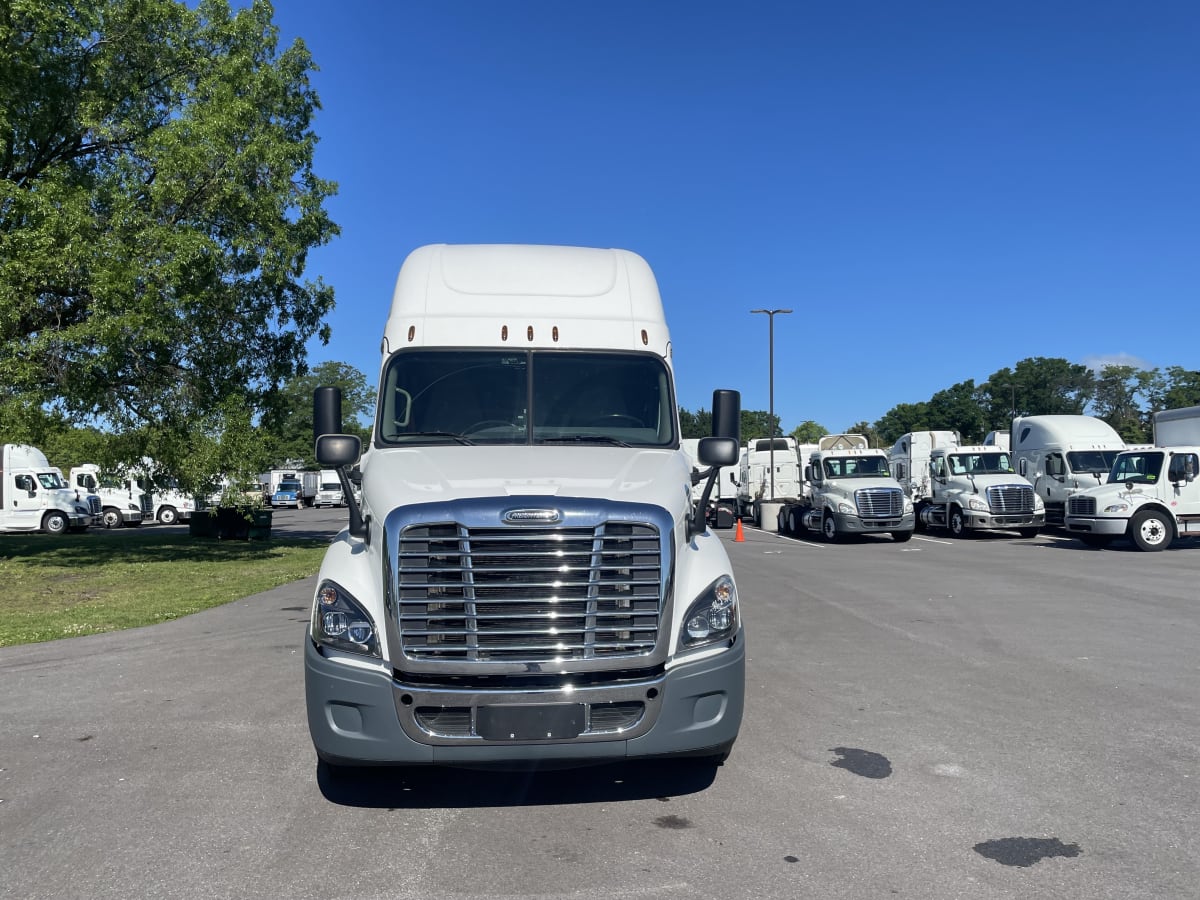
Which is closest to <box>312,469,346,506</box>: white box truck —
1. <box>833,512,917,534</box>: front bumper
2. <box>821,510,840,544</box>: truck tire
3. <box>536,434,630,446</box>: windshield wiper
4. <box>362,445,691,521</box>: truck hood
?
<box>821,510,840,544</box>: truck tire

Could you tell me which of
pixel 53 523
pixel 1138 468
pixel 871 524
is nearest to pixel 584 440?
pixel 1138 468

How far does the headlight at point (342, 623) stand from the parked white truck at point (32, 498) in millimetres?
34476

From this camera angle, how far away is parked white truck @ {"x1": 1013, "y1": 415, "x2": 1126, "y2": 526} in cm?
2739

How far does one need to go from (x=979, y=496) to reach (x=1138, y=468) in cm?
501

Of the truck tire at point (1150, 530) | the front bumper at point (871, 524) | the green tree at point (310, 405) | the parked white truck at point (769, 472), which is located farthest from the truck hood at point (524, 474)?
the green tree at point (310, 405)

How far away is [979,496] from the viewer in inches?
1048

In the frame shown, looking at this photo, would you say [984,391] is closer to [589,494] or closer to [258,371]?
[258,371]

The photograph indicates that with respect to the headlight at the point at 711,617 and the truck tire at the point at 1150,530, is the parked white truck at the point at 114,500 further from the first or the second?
the headlight at the point at 711,617

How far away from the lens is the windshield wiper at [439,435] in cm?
602

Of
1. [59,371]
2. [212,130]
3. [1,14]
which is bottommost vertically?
[59,371]

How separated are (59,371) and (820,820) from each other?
673 inches

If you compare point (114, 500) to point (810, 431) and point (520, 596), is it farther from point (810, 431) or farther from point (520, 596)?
point (810, 431)

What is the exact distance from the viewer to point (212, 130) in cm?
1923

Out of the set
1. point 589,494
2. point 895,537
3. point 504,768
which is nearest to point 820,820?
point 504,768
